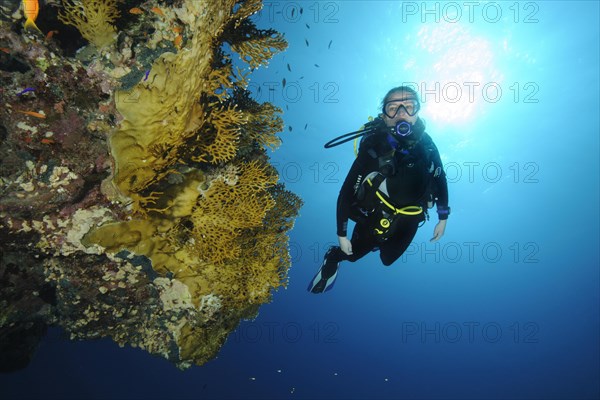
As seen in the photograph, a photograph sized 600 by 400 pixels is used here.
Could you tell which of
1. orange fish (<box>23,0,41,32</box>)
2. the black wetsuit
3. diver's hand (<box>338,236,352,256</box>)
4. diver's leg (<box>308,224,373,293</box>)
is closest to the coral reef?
orange fish (<box>23,0,41,32</box>)

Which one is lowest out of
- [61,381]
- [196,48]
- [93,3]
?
[61,381]

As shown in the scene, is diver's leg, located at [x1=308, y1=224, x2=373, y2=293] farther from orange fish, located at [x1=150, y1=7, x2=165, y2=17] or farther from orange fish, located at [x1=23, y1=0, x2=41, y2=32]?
orange fish, located at [x1=23, y1=0, x2=41, y2=32]

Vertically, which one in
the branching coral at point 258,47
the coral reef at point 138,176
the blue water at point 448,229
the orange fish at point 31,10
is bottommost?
the coral reef at point 138,176

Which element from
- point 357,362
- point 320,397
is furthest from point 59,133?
point 357,362

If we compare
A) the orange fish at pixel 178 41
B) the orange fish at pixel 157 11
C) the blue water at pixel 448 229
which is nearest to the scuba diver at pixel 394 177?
the orange fish at pixel 178 41

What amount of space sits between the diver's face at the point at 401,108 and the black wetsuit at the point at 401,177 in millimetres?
183

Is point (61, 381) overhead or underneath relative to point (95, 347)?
underneath

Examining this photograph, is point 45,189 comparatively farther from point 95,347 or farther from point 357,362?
point 357,362

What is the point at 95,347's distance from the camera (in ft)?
142

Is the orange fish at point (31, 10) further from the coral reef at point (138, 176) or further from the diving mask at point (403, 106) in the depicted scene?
the diving mask at point (403, 106)

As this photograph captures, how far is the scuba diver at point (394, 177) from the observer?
471cm

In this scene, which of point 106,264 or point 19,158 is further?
point 106,264

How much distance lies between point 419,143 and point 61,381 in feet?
159

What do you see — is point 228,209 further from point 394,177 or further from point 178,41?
point 394,177
